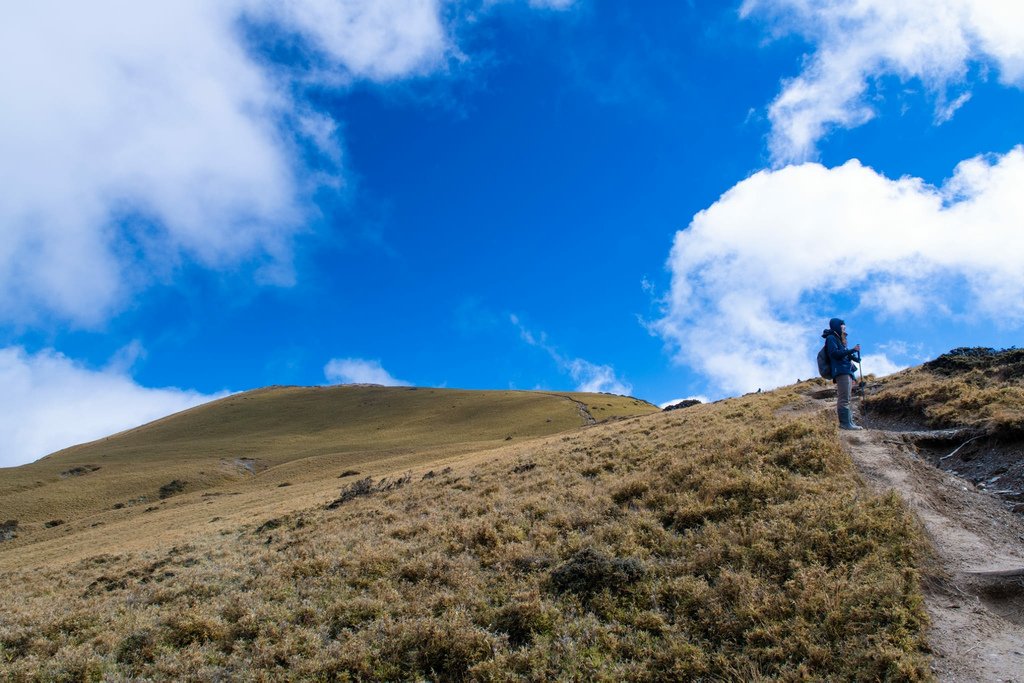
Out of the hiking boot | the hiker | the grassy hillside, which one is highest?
the hiker

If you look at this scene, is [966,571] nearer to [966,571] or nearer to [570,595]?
[966,571]

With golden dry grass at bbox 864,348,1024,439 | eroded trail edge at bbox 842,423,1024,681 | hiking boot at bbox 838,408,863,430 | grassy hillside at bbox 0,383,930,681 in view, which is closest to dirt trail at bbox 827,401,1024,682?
eroded trail edge at bbox 842,423,1024,681

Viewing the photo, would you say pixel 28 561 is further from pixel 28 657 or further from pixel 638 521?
pixel 638 521

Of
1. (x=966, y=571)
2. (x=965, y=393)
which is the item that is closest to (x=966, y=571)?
(x=966, y=571)

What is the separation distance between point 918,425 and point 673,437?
8319 millimetres

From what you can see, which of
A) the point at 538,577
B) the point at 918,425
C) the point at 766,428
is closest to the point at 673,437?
the point at 766,428

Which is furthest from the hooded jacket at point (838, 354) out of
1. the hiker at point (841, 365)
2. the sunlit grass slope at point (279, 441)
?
the sunlit grass slope at point (279, 441)

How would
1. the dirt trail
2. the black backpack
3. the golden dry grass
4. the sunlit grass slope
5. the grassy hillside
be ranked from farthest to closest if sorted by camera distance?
the sunlit grass slope, the black backpack, the golden dry grass, the grassy hillside, the dirt trail

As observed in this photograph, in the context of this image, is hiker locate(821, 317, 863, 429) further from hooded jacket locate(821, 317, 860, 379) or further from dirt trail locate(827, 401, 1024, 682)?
dirt trail locate(827, 401, 1024, 682)

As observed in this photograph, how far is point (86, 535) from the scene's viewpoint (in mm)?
40656

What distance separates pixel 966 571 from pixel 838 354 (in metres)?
10.7

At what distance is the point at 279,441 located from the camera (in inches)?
3903

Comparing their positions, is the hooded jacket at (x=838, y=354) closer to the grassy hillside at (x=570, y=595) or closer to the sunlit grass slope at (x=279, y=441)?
the grassy hillside at (x=570, y=595)

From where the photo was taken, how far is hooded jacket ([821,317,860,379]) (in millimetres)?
18188
